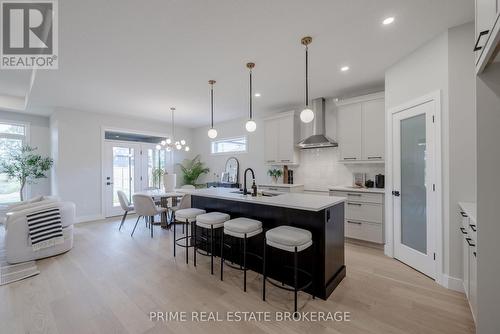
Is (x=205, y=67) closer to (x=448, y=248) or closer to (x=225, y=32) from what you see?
(x=225, y=32)

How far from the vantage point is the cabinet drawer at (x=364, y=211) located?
11.0 feet

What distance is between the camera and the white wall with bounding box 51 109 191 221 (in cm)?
492

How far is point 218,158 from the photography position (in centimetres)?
675

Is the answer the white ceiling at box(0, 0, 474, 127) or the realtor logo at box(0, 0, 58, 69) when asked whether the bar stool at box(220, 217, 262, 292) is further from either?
the realtor logo at box(0, 0, 58, 69)

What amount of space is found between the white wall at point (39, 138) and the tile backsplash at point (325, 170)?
6.86m

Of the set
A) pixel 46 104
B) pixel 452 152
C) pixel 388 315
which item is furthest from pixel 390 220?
pixel 46 104

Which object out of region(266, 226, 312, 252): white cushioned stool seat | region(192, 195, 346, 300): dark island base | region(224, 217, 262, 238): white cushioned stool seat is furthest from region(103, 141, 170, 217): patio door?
region(266, 226, 312, 252): white cushioned stool seat

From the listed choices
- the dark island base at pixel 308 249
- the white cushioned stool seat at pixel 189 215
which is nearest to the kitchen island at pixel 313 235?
the dark island base at pixel 308 249

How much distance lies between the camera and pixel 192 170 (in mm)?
6926

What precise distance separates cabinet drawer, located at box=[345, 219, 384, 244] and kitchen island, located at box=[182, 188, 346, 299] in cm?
123

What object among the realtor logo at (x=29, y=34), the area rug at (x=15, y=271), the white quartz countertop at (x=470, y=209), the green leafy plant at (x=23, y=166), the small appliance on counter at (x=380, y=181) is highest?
the realtor logo at (x=29, y=34)

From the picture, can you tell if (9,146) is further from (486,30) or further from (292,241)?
(486,30)

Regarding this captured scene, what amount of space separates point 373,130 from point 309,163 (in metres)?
1.51

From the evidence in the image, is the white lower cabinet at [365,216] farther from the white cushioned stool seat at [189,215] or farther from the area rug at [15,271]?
the area rug at [15,271]
